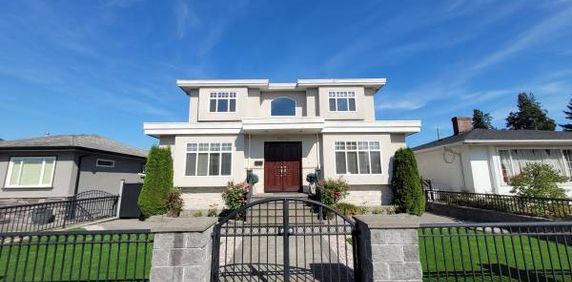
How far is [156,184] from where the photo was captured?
10.9 m

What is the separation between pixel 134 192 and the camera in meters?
12.3

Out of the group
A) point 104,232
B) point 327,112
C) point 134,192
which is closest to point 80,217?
point 134,192

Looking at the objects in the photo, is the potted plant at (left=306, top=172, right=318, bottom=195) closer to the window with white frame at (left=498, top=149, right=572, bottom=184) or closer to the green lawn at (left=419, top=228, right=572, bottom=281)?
the green lawn at (left=419, top=228, right=572, bottom=281)

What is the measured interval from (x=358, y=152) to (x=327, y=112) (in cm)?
334

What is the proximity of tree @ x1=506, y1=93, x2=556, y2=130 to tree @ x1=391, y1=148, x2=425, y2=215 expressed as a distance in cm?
4455

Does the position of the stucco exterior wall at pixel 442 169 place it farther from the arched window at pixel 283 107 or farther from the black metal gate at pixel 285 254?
the black metal gate at pixel 285 254

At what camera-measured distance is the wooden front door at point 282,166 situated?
41.0ft

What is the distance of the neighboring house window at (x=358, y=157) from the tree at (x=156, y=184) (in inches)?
301

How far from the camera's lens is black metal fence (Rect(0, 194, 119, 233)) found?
10.3m

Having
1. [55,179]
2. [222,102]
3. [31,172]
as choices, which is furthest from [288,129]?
[31,172]

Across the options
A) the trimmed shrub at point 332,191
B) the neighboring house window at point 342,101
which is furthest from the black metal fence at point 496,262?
the neighboring house window at point 342,101

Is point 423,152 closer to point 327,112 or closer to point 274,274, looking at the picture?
point 327,112

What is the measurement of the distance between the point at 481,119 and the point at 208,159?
52256 millimetres

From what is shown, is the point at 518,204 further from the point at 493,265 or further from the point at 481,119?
the point at 481,119
